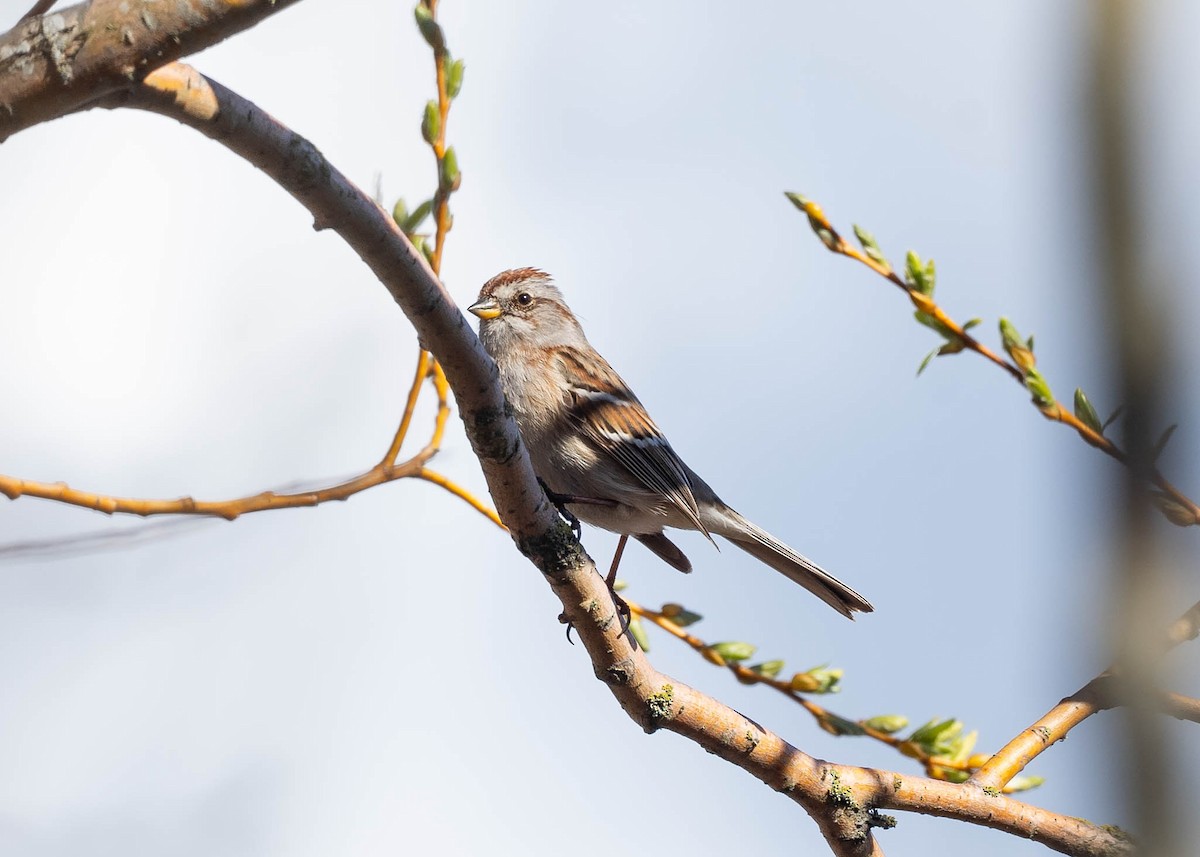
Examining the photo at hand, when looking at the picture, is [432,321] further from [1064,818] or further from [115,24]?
[1064,818]

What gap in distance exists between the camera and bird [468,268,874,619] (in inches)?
194

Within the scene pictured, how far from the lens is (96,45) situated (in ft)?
6.12

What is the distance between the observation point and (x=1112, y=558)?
81 centimetres

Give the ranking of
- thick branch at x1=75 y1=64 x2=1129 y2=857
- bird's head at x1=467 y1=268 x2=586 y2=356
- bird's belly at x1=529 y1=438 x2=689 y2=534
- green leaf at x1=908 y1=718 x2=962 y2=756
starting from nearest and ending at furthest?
thick branch at x1=75 y1=64 x2=1129 y2=857
green leaf at x1=908 y1=718 x2=962 y2=756
bird's belly at x1=529 y1=438 x2=689 y2=534
bird's head at x1=467 y1=268 x2=586 y2=356

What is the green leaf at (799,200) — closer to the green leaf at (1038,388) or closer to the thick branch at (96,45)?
the green leaf at (1038,388)

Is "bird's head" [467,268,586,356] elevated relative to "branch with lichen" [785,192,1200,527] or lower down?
elevated

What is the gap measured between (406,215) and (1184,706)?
2.69m

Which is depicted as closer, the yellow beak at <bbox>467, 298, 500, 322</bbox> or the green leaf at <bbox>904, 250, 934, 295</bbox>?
the green leaf at <bbox>904, 250, 934, 295</bbox>

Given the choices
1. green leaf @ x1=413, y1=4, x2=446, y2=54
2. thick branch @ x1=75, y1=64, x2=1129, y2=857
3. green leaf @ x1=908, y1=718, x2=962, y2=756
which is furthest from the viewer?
green leaf @ x1=908, y1=718, x2=962, y2=756

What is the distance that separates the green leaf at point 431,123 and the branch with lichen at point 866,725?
1.60 meters

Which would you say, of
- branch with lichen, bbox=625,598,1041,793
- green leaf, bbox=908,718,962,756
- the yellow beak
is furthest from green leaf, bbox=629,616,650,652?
the yellow beak

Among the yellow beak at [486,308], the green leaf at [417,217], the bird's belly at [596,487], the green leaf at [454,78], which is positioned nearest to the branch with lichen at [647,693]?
the green leaf at [417,217]

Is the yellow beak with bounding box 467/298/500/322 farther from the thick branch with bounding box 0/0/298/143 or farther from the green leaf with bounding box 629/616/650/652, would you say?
the thick branch with bounding box 0/0/298/143

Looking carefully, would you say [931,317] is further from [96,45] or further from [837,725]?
[96,45]
